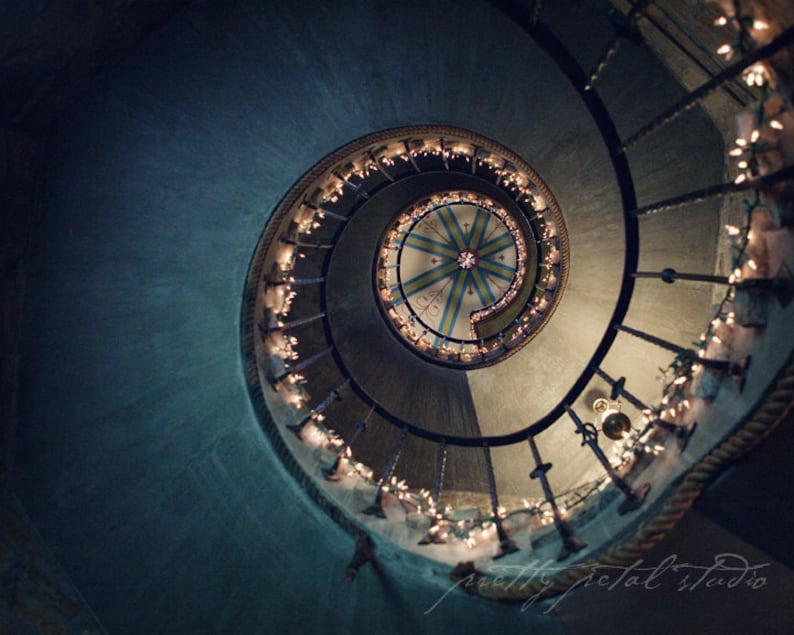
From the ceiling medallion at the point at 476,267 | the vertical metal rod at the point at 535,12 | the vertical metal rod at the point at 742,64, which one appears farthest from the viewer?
the ceiling medallion at the point at 476,267

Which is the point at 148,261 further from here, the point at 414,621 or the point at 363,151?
the point at 414,621

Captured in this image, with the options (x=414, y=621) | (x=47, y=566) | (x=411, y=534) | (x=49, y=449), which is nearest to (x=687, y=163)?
(x=411, y=534)

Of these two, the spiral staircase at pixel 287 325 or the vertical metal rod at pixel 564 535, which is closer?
the spiral staircase at pixel 287 325

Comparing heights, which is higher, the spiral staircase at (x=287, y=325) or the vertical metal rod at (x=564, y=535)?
the spiral staircase at (x=287, y=325)

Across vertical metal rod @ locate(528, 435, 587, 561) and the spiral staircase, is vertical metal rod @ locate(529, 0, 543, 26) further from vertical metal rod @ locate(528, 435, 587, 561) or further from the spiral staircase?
vertical metal rod @ locate(528, 435, 587, 561)

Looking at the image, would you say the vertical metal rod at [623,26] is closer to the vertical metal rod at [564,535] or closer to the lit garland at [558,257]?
the lit garland at [558,257]

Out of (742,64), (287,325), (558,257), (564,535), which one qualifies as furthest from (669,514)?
(558,257)

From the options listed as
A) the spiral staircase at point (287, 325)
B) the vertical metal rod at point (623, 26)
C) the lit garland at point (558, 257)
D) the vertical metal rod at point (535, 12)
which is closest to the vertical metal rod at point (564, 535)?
the spiral staircase at point (287, 325)

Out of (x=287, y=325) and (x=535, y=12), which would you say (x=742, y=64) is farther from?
(x=287, y=325)
